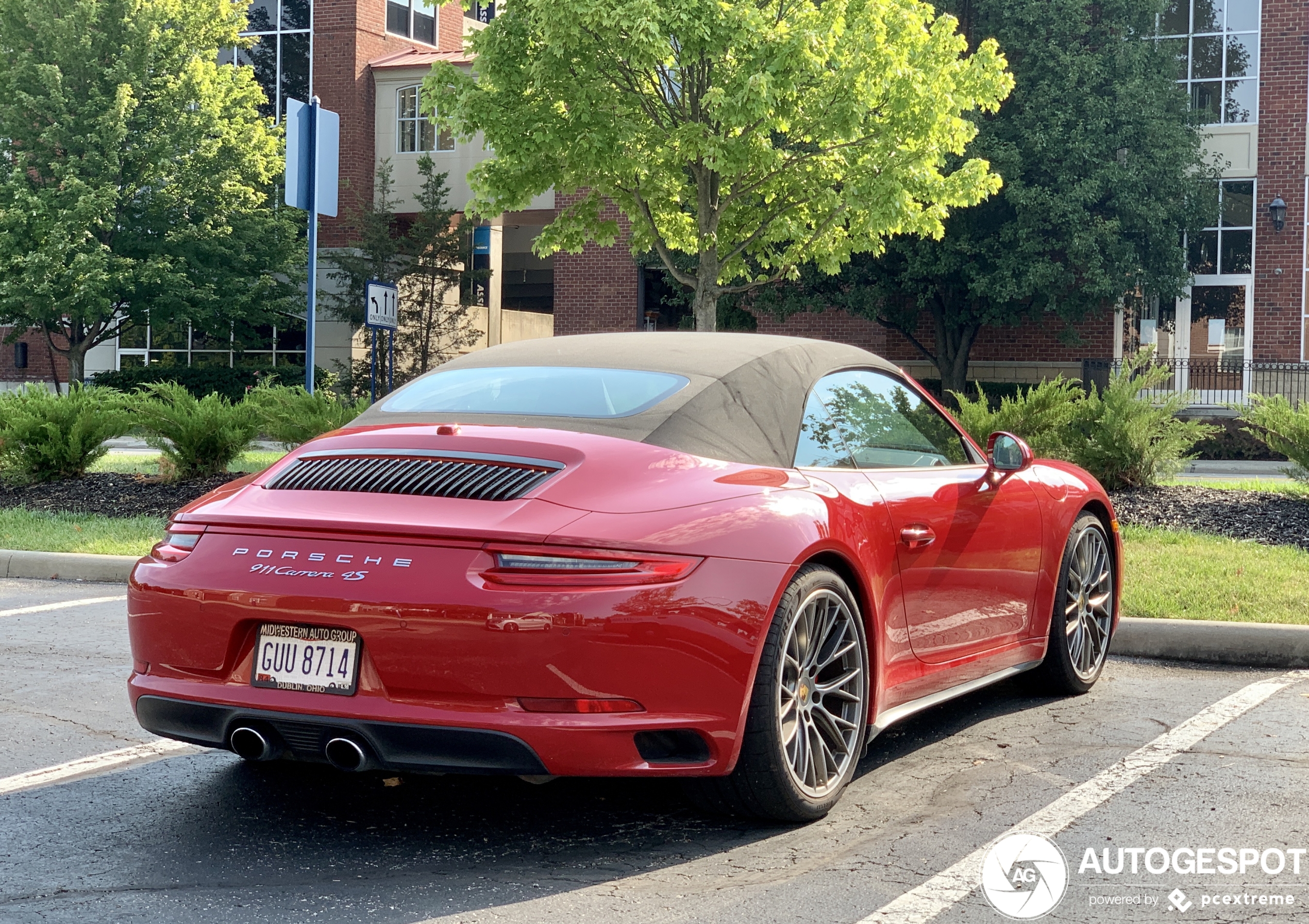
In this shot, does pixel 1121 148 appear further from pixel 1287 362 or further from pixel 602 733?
pixel 602 733

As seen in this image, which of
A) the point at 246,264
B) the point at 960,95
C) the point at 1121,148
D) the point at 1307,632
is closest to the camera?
the point at 1307,632

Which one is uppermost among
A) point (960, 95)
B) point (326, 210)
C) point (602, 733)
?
→ point (960, 95)

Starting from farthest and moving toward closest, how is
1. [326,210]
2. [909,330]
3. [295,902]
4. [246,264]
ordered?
[246,264] → [909,330] → [326,210] → [295,902]

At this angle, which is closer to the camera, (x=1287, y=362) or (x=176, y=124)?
(x=1287, y=362)

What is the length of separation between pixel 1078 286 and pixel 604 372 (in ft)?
80.3

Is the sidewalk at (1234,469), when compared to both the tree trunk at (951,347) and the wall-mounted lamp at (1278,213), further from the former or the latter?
the wall-mounted lamp at (1278,213)

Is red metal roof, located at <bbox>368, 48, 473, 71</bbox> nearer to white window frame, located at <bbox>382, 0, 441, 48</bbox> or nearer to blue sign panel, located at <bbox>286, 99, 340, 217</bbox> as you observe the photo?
white window frame, located at <bbox>382, 0, 441, 48</bbox>

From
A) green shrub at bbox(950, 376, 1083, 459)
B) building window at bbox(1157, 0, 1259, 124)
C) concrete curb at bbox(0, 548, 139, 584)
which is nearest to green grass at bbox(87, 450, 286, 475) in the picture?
concrete curb at bbox(0, 548, 139, 584)

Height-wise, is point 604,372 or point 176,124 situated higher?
point 176,124

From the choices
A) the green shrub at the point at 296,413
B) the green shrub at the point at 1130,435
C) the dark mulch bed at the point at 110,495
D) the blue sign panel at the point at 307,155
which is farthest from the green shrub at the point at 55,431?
the green shrub at the point at 1130,435

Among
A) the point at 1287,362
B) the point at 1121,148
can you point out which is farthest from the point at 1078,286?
the point at 1287,362

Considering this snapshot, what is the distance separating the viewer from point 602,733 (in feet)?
11.7

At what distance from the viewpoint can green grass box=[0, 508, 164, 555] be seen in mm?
10117

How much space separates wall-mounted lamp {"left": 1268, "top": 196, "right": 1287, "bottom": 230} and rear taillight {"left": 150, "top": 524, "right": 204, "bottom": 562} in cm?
2897
